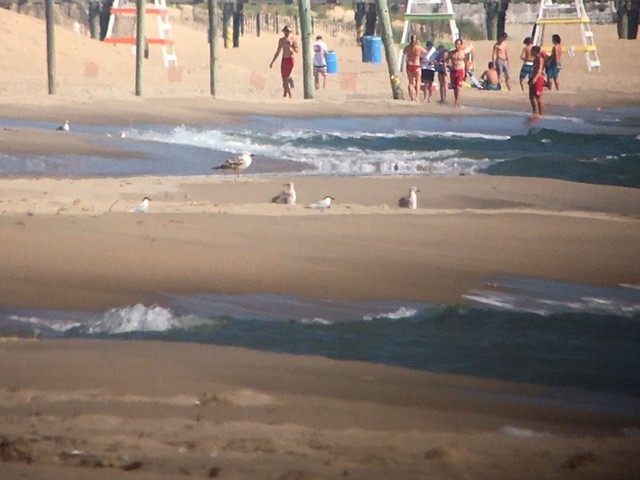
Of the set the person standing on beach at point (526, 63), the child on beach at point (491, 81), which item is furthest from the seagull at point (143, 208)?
the child on beach at point (491, 81)

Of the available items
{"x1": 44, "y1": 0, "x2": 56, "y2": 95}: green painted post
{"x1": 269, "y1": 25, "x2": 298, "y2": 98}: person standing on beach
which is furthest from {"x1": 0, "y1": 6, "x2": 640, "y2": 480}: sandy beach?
{"x1": 269, "y1": 25, "x2": 298, "y2": 98}: person standing on beach

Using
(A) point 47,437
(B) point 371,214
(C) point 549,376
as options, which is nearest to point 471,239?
(B) point 371,214

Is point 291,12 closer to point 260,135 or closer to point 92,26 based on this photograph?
point 92,26

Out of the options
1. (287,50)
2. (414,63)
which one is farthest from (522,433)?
(414,63)

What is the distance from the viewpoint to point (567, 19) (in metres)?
40.5

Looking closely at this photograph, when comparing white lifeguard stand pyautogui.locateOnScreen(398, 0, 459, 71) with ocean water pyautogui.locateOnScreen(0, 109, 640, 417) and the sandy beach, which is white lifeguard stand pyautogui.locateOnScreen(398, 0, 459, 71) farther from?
ocean water pyautogui.locateOnScreen(0, 109, 640, 417)

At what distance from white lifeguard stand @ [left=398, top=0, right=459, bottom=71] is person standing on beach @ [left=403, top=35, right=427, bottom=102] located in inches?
156

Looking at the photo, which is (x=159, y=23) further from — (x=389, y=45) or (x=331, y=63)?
(x=389, y=45)

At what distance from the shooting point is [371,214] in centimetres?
1291

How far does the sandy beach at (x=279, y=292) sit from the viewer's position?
17.4 ft

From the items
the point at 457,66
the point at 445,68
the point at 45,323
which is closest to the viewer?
the point at 45,323

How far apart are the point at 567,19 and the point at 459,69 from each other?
12.4 meters

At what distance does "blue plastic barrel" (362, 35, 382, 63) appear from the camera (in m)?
44.7

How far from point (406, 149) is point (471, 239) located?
10.9 m
